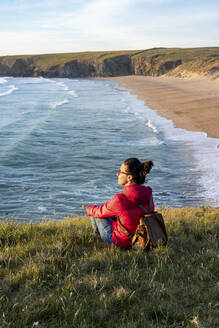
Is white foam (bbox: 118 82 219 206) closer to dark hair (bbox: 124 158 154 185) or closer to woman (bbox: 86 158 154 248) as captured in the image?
woman (bbox: 86 158 154 248)

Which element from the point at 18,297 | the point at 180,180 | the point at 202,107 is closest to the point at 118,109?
the point at 202,107

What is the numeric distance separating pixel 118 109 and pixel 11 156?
740 inches

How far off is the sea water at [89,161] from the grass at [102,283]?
2.54m

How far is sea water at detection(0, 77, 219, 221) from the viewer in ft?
36.3

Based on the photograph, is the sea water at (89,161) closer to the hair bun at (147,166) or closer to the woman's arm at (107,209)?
the woman's arm at (107,209)

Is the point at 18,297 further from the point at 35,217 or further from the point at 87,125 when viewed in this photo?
the point at 87,125

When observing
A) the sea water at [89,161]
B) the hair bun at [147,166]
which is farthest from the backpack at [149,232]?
the sea water at [89,161]

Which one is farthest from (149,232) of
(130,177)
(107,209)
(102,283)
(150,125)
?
(150,125)

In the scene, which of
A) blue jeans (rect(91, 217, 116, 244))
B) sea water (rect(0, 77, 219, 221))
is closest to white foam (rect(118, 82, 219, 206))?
sea water (rect(0, 77, 219, 221))

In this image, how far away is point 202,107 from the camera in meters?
31.3

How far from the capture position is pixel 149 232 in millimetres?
4172

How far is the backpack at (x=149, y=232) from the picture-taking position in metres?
4.12

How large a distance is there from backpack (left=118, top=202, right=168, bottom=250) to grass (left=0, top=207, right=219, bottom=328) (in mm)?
118

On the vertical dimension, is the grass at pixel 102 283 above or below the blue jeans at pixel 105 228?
below
